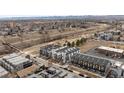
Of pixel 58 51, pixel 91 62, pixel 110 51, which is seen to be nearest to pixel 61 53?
pixel 58 51

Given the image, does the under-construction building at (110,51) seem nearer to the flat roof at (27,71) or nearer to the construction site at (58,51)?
the construction site at (58,51)

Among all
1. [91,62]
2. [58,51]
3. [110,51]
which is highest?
[110,51]

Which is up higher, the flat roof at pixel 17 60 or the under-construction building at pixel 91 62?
the flat roof at pixel 17 60

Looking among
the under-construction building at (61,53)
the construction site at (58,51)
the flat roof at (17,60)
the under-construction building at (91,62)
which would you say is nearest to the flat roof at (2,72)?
the construction site at (58,51)

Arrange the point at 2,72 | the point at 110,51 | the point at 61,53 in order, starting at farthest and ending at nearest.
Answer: the point at 61,53
the point at 110,51
the point at 2,72

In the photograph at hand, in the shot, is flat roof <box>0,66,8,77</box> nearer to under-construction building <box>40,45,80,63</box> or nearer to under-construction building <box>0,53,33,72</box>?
under-construction building <box>0,53,33,72</box>

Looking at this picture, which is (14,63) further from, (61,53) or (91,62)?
(91,62)

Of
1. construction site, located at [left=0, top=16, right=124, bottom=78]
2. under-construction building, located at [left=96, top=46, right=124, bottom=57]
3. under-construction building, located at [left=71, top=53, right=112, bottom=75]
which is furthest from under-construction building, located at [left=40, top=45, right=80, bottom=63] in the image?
under-construction building, located at [left=96, top=46, right=124, bottom=57]
